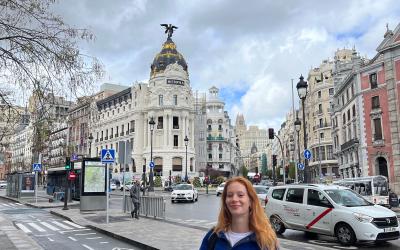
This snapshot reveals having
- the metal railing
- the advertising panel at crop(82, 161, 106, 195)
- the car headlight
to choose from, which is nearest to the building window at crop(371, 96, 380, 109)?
the advertising panel at crop(82, 161, 106, 195)

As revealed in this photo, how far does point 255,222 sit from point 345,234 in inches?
374

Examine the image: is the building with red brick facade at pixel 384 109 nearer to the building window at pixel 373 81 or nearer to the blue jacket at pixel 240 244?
the building window at pixel 373 81

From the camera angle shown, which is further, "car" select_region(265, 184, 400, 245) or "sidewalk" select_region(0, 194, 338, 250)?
"car" select_region(265, 184, 400, 245)

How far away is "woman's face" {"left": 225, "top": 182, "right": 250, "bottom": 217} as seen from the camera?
3.21m

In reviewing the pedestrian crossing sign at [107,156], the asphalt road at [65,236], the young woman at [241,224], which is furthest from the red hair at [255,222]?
the pedestrian crossing sign at [107,156]

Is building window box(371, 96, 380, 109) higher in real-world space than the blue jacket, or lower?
higher

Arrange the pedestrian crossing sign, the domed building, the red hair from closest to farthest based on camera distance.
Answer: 1. the red hair
2. the pedestrian crossing sign
3. the domed building

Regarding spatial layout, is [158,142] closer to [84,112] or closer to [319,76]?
[319,76]

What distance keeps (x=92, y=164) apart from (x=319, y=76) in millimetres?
73749

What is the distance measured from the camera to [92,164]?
74.4 ft

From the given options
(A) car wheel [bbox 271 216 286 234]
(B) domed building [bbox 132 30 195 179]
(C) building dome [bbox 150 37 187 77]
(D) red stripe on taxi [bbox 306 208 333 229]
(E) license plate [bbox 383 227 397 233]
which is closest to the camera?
(E) license plate [bbox 383 227 397 233]

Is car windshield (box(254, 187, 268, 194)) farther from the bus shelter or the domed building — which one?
the domed building

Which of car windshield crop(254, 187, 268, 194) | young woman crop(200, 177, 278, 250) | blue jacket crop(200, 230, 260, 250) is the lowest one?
car windshield crop(254, 187, 268, 194)

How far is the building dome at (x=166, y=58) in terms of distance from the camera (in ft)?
273
